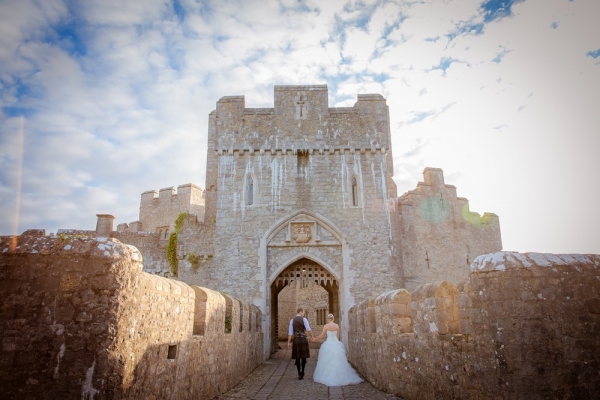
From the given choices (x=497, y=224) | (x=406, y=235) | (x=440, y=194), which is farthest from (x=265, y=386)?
(x=497, y=224)

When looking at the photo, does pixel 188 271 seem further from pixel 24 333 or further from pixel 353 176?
pixel 24 333

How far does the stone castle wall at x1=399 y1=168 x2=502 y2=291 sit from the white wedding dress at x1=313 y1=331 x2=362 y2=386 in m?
10.3

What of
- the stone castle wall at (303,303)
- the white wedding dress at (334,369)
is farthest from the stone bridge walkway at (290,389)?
the stone castle wall at (303,303)

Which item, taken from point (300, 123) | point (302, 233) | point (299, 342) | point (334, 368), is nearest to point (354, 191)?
point (302, 233)

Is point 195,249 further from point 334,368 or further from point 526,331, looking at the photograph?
point 526,331

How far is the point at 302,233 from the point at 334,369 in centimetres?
665

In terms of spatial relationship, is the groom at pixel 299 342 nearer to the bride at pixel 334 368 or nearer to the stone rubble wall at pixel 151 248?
the bride at pixel 334 368

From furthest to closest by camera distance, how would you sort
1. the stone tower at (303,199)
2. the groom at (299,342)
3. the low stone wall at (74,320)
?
the stone tower at (303,199)
the groom at (299,342)
the low stone wall at (74,320)

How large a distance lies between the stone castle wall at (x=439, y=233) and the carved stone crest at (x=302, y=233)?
6285mm

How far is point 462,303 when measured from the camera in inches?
178

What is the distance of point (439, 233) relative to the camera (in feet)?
66.6

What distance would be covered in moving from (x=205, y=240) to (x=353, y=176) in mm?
6309

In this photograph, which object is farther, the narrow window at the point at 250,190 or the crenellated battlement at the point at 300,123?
the crenellated battlement at the point at 300,123

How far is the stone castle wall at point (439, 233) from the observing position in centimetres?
1952
